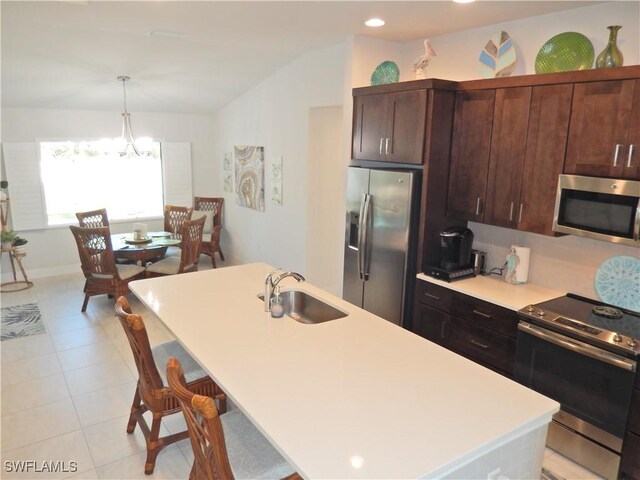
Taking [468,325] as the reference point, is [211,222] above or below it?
above

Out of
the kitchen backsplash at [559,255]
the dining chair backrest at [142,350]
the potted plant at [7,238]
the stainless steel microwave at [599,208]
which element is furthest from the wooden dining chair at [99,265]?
the stainless steel microwave at [599,208]

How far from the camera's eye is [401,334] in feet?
7.86

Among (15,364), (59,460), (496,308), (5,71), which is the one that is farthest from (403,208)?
(5,71)

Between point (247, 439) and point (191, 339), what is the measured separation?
560mm

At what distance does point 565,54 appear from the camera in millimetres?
2982

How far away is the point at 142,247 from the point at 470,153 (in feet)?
13.1

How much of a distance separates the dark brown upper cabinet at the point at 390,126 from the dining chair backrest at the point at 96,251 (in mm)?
2913

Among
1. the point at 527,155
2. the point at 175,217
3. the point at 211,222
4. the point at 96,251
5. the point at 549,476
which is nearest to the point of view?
the point at 549,476

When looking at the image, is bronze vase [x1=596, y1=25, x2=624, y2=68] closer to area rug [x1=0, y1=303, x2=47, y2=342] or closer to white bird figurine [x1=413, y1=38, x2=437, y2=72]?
white bird figurine [x1=413, y1=38, x2=437, y2=72]

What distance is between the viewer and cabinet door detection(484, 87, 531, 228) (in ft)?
10.1

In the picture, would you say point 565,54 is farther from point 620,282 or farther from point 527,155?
point 620,282

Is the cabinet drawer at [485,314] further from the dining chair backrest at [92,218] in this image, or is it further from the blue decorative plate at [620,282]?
the dining chair backrest at [92,218]

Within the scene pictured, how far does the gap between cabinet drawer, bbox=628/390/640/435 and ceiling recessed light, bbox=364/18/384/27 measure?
3.06m

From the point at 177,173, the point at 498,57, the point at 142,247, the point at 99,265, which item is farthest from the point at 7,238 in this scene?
the point at 498,57
